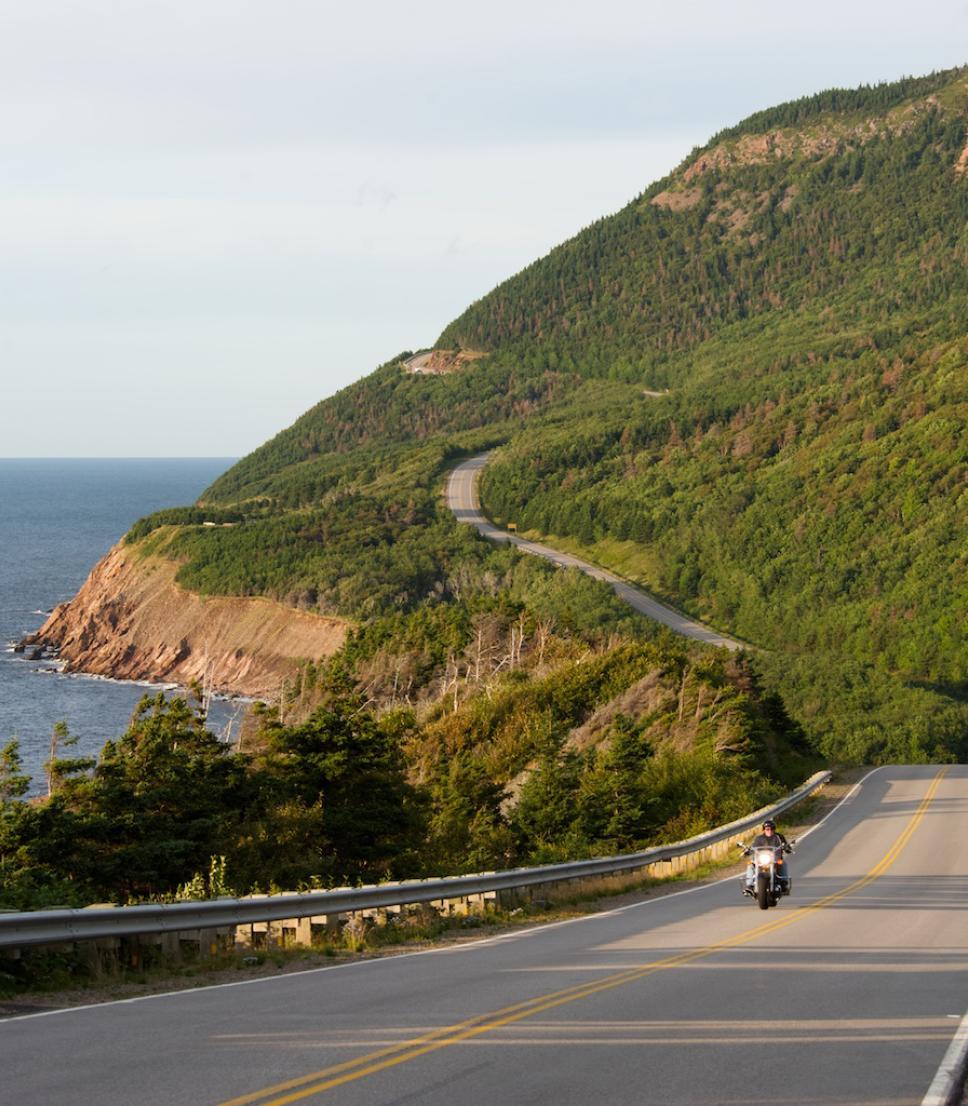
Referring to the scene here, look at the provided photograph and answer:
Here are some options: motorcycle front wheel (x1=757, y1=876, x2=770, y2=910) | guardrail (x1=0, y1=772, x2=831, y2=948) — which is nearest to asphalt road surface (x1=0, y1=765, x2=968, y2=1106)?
guardrail (x1=0, y1=772, x2=831, y2=948)

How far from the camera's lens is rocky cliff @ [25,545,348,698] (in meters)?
94.7

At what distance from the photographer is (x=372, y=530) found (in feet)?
400

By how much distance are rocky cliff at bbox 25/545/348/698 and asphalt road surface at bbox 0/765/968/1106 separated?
74.8 m

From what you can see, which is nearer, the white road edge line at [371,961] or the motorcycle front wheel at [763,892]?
the white road edge line at [371,961]

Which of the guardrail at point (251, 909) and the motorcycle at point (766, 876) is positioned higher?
the guardrail at point (251, 909)

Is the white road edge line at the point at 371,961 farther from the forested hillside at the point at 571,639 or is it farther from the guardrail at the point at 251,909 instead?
the forested hillside at the point at 571,639

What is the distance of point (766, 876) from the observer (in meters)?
20.5

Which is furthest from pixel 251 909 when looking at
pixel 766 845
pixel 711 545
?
pixel 711 545

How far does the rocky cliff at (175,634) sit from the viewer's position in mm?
94681

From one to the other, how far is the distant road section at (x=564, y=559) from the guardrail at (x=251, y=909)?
2313 inches

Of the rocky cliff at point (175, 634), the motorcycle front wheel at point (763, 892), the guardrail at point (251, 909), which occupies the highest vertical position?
the guardrail at point (251, 909)

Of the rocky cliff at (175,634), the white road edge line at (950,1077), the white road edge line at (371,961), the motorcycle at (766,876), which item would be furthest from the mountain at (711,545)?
the white road edge line at (950,1077)

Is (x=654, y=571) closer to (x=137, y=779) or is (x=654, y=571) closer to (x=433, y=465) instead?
(x=433, y=465)

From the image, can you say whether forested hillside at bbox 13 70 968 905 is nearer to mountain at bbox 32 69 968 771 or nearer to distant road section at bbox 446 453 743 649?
mountain at bbox 32 69 968 771
